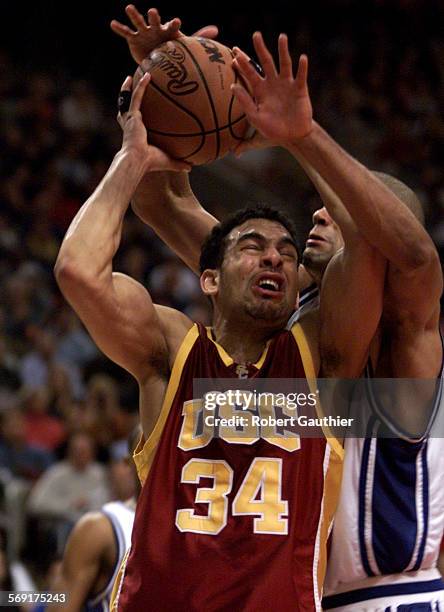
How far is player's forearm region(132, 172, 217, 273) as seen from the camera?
13.7 feet

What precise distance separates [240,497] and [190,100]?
1.28 metres

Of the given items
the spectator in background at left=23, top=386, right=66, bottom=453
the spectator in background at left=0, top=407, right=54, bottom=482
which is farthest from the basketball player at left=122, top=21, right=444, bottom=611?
the spectator in background at left=23, top=386, right=66, bottom=453

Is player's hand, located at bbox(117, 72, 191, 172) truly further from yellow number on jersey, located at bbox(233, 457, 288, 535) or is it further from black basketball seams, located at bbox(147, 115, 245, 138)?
yellow number on jersey, located at bbox(233, 457, 288, 535)

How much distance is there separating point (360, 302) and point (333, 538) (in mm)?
800

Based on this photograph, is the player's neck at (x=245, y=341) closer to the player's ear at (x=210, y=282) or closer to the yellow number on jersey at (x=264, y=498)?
the player's ear at (x=210, y=282)

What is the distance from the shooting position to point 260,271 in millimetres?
3545

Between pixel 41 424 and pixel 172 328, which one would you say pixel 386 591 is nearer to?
pixel 172 328

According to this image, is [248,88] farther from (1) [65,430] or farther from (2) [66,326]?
(2) [66,326]

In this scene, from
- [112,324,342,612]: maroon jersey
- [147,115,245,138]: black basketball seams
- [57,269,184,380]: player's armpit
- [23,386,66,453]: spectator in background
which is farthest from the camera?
[23,386,66,453]: spectator in background

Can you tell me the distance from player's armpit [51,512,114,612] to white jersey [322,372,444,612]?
58.4 inches

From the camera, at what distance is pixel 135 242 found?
10.3 meters

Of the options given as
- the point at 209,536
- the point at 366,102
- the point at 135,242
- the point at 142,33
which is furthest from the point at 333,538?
the point at 366,102

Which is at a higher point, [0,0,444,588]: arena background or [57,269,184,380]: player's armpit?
[0,0,444,588]: arena background

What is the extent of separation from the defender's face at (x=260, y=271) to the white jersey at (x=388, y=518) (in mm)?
400
